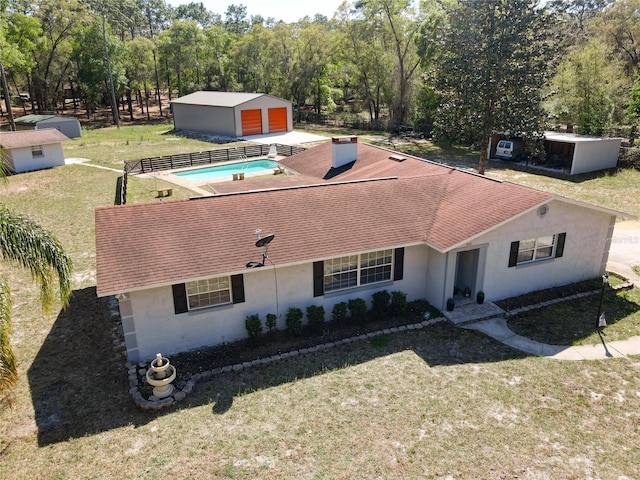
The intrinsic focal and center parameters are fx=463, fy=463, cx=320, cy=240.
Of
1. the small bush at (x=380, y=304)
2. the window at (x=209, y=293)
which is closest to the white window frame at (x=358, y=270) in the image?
the small bush at (x=380, y=304)

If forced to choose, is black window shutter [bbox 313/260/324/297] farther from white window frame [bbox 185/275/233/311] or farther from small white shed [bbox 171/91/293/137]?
small white shed [bbox 171/91/293/137]

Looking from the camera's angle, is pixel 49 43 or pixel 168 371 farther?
pixel 49 43

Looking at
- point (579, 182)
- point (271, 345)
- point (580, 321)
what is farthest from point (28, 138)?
point (579, 182)

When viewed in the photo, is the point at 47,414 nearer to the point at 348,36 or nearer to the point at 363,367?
the point at 363,367

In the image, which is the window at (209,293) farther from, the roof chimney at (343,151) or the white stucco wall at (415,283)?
the roof chimney at (343,151)

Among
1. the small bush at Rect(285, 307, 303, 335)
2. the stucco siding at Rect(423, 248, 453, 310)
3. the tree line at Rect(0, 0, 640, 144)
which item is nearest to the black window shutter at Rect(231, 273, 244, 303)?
the small bush at Rect(285, 307, 303, 335)

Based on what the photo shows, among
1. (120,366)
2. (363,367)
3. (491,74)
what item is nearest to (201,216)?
(120,366)
